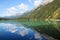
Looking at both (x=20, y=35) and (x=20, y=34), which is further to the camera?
(x=20, y=34)
